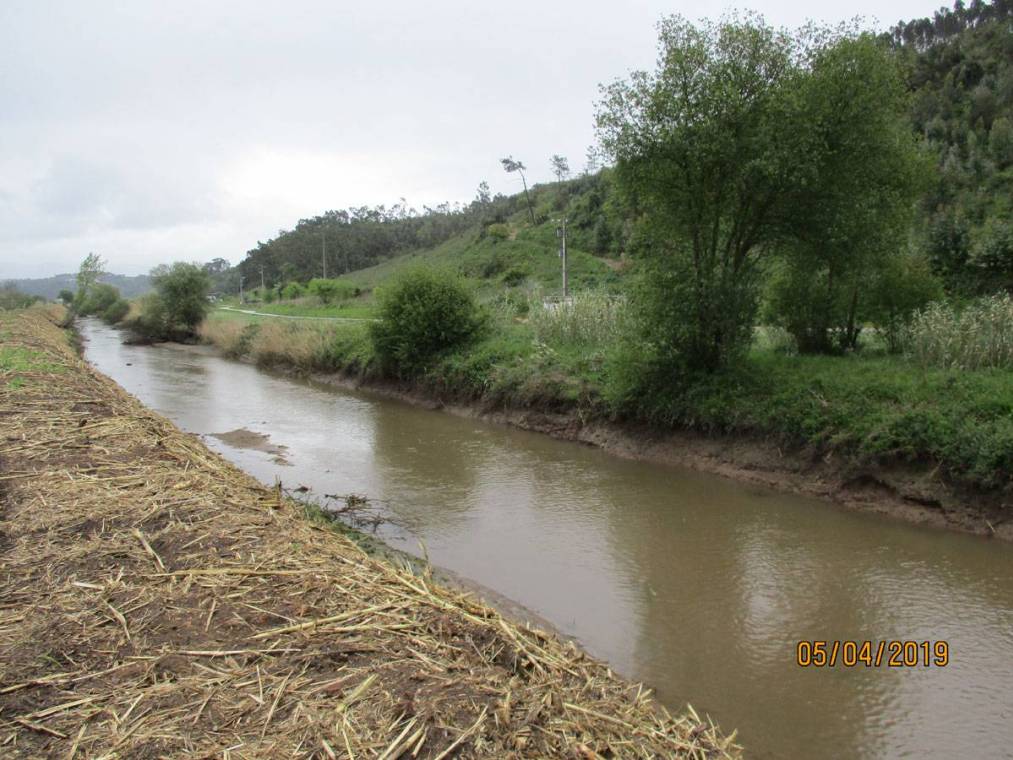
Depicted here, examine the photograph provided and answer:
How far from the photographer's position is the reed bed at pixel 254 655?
10.2 ft

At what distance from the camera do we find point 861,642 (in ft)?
21.0

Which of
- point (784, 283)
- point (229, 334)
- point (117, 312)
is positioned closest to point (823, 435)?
point (784, 283)

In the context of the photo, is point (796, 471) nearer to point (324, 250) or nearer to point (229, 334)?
point (229, 334)

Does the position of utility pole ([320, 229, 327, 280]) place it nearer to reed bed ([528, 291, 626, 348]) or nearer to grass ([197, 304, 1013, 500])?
grass ([197, 304, 1013, 500])

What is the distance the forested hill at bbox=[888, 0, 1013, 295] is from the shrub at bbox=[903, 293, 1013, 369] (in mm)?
3638

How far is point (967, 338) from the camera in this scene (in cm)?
1163

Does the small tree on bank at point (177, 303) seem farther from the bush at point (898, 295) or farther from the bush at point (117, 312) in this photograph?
the bush at point (898, 295)

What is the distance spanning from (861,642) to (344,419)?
43.5 ft

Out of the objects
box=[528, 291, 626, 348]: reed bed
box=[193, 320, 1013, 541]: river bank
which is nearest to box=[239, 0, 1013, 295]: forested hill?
box=[528, 291, 626, 348]: reed bed

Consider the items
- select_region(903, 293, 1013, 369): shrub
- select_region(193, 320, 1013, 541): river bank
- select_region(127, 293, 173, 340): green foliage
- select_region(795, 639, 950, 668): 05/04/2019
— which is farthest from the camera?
select_region(127, 293, 173, 340): green foliage

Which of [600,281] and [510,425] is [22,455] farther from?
[600,281]

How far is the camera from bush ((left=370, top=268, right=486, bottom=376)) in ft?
65.5

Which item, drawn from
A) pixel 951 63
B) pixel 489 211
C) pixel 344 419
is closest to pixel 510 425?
pixel 344 419

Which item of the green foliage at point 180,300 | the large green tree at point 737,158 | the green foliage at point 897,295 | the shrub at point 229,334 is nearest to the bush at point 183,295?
the green foliage at point 180,300
